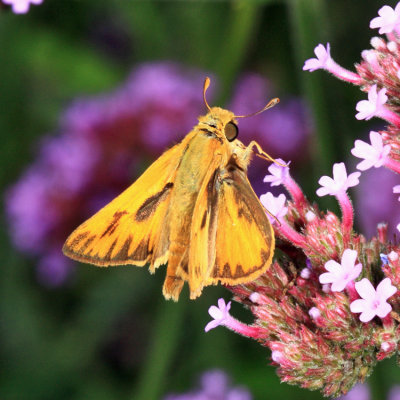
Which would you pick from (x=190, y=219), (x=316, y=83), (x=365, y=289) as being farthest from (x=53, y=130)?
(x=365, y=289)

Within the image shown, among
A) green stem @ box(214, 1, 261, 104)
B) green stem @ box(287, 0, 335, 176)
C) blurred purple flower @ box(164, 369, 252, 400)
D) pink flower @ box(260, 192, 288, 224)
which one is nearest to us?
pink flower @ box(260, 192, 288, 224)

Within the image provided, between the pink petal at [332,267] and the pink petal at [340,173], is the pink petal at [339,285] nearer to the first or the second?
the pink petal at [332,267]

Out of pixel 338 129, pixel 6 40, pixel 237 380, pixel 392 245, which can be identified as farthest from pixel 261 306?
pixel 6 40

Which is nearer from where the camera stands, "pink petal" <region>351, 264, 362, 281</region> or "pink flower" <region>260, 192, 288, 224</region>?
"pink petal" <region>351, 264, 362, 281</region>

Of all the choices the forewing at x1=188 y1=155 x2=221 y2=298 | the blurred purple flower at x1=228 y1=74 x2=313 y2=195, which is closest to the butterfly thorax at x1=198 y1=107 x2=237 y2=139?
the forewing at x1=188 y1=155 x2=221 y2=298

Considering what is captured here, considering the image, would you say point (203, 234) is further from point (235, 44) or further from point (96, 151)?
point (96, 151)

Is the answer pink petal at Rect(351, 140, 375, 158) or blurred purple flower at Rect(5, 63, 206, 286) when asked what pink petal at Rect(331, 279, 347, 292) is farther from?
blurred purple flower at Rect(5, 63, 206, 286)
